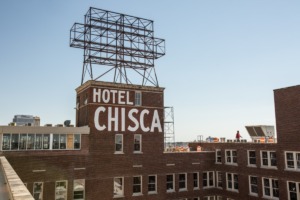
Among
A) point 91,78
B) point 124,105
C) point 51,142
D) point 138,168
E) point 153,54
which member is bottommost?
point 138,168

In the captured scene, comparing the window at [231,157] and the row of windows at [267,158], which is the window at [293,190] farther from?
the window at [231,157]

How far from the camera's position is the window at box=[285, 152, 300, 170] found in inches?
1220

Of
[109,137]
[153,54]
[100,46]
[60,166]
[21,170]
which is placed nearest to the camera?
[21,170]

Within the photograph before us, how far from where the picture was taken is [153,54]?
40500mm

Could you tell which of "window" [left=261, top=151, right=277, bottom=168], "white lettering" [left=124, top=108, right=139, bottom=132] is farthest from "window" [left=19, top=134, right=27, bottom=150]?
"window" [left=261, top=151, right=277, bottom=168]

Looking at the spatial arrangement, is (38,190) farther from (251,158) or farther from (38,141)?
(251,158)

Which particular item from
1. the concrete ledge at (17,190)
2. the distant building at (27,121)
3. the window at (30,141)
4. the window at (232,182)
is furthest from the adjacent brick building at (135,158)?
the concrete ledge at (17,190)

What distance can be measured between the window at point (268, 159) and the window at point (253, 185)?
2.49m

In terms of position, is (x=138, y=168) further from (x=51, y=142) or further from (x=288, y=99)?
(x=288, y=99)

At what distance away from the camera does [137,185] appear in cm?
3594

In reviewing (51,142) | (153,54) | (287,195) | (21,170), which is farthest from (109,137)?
(287,195)

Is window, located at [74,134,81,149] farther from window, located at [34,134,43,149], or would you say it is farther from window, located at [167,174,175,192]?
window, located at [167,174,175,192]

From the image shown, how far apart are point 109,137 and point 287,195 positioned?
71.4 ft

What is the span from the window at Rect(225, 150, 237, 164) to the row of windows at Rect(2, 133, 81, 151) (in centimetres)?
2135
